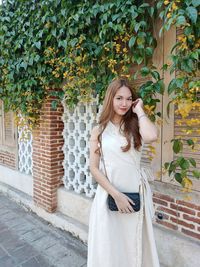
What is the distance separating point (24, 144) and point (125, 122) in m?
2.89

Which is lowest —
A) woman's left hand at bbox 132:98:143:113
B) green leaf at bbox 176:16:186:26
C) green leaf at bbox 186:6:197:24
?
woman's left hand at bbox 132:98:143:113

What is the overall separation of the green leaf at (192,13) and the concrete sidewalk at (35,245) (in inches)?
98.9

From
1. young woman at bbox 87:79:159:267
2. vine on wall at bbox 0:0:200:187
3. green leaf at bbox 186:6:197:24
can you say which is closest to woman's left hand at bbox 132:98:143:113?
young woman at bbox 87:79:159:267

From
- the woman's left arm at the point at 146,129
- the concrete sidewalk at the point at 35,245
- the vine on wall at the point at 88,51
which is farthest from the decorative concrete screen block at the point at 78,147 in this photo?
the woman's left arm at the point at 146,129

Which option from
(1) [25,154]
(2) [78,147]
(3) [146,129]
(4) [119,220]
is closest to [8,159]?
(1) [25,154]

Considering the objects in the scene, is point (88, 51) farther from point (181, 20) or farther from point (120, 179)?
point (120, 179)

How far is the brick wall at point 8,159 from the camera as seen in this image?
14.8 feet

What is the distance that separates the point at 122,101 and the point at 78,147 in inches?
65.6

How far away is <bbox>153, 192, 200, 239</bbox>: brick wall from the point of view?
6.89 feet

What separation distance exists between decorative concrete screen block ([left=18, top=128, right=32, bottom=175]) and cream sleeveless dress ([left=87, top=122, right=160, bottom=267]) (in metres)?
2.58

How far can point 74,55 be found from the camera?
2646 millimetres

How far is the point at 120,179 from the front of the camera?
1.70 m

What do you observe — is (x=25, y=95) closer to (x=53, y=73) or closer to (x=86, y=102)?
(x=53, y=73)

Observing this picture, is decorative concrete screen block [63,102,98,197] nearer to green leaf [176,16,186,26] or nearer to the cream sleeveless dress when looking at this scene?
the cream sleeveless dress
